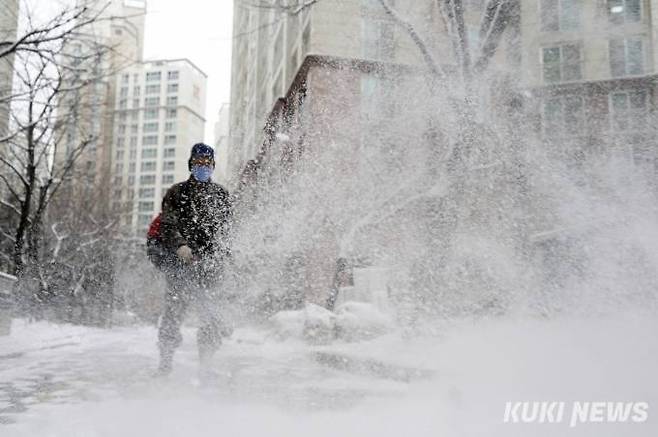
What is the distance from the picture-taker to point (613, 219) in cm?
852

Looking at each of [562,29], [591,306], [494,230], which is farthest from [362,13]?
[591,306]

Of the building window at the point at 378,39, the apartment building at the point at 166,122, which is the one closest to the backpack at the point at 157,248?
the building window at the point at 378,39

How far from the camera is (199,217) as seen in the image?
4.41m

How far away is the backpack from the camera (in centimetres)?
433

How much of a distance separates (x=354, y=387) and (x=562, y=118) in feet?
33.4

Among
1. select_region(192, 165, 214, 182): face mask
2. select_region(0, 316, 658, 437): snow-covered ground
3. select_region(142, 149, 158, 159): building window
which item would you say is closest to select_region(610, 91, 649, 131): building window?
select_region(0, 316, 658, 437): snow-covered ground

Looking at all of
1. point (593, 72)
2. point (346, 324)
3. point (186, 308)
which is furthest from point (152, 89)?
point (186, 308)

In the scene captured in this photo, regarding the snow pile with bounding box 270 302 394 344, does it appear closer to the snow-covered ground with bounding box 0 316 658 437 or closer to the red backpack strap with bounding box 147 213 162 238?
the snow-covered ground with bounding box 0 316 658 437

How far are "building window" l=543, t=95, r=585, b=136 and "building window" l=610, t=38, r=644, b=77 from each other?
122 inches

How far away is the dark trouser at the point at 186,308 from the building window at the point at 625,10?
16.1 meters

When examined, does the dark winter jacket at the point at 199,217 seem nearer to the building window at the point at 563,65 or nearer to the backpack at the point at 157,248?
the backpack at the point at 157,248

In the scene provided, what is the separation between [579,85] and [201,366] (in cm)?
1496

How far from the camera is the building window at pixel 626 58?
54.7ft

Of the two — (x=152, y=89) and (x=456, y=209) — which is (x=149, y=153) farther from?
(x=456, y=209)
